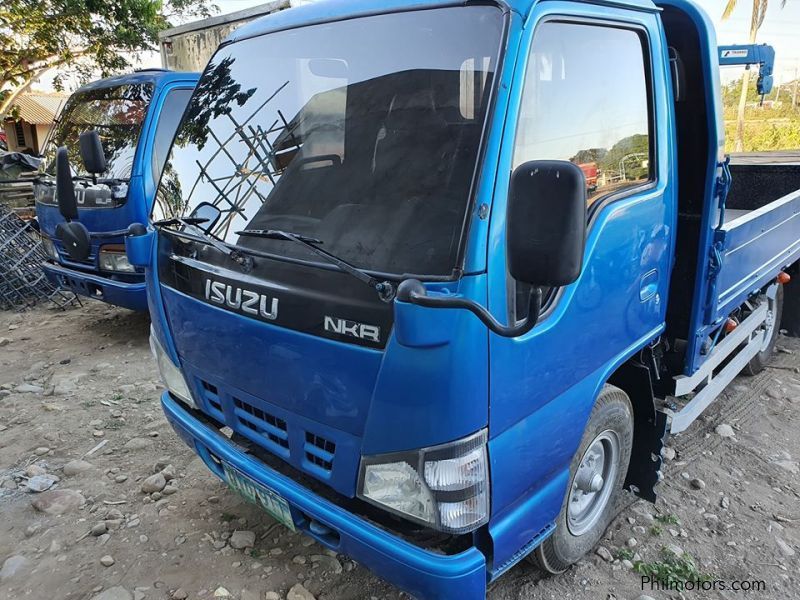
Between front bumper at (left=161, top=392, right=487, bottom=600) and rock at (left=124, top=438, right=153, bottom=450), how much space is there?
1673 millimetres

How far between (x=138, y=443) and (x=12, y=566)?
1052mm

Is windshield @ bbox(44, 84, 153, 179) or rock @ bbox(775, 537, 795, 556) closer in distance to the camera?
rock @ bbox(775, 537, 795, 556)

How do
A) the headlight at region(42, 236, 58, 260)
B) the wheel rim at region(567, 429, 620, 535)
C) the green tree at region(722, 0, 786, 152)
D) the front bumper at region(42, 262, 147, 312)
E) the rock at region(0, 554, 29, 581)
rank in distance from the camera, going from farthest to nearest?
the green tree at region(722, 0, 786, 152), the headlight at region(42, 236, 58, 260), the front bumper at region(42, 262, 147, 312), the rock at region(0, 554, 29, 581), the wheel rim at region(567, 429, 620, 535)

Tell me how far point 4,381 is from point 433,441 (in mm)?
4375

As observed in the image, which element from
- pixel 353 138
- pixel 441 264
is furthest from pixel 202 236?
pixel 441 264

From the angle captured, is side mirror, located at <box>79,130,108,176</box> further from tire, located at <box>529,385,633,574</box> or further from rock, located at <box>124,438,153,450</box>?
tire, located at <box>529,385,633,574</box>

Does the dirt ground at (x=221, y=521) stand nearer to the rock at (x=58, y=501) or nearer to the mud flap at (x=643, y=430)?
the rock at (x=58, y=501)

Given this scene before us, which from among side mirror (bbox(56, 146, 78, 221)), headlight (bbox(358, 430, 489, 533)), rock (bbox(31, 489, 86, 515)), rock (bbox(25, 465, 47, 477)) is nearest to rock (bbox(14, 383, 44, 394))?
rock (bbox(25, 465, 47, 477))

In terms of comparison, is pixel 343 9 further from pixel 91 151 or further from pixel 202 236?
pixel 91 151

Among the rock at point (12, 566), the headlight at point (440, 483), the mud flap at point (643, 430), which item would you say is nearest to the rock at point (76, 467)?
the rock at point (12, 566)

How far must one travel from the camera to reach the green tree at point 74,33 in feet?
36.1

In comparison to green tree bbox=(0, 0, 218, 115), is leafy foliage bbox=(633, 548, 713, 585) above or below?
below

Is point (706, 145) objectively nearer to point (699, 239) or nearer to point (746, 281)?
point (699, 239)

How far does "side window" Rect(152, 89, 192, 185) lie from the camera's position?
4.96 m
